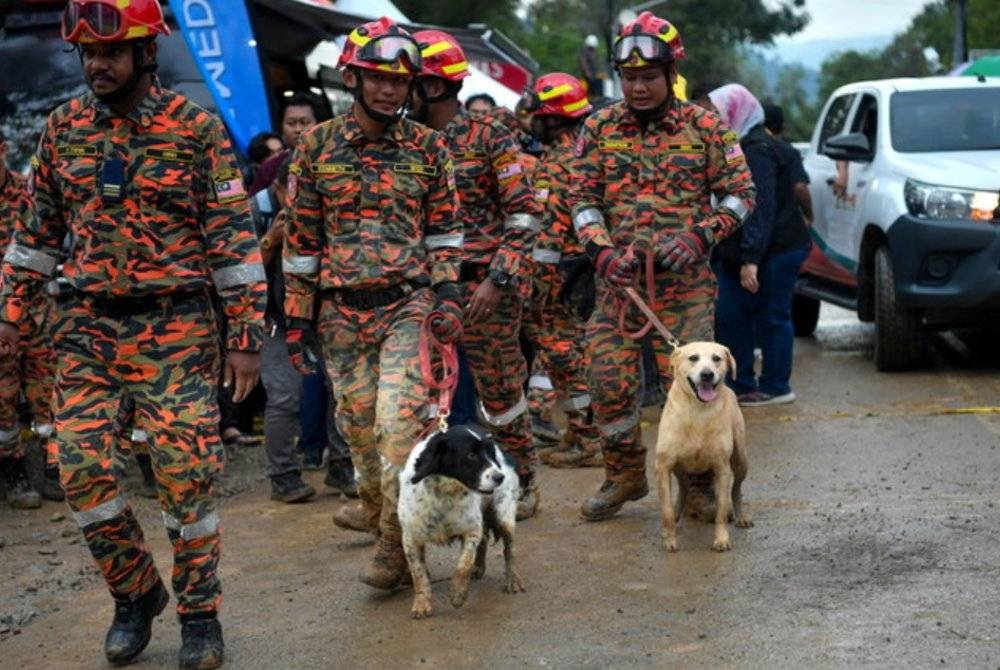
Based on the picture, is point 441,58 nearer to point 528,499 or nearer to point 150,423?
point 528,499

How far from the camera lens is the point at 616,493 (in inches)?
330

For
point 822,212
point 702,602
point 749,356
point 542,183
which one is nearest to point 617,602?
point 702,602

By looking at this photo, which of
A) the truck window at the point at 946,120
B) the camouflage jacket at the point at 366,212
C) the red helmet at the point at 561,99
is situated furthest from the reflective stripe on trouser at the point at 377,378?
the truck window at the point at 946,120

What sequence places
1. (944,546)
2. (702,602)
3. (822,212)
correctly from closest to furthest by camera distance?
(702,602), (944,546), (822,212)

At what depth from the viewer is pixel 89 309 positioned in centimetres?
613

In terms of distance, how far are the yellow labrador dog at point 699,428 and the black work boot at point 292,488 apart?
241cm

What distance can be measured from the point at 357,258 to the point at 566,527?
80.9 inches

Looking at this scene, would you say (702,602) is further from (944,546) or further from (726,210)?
(726,210)

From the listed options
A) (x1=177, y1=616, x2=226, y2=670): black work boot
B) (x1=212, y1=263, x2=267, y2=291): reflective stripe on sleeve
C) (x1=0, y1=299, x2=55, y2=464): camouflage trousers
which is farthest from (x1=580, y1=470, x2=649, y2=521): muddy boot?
(x1=0, y1=299, x2=55, y2=464): camouflage trousers

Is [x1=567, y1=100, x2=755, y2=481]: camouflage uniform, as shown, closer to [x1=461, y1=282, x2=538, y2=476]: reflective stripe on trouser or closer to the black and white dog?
[x1=461, y1=282, x2=538, y2=476]: reflective stripe on trouser

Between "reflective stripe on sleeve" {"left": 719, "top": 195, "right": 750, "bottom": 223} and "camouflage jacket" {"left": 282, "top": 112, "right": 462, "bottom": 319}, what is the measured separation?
4.99ft

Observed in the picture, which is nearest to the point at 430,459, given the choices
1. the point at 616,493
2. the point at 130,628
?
the point at 130,628

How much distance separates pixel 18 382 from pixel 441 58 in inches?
125

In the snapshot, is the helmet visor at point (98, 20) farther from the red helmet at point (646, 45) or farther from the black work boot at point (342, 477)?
the black work boot at point (342, 477)
